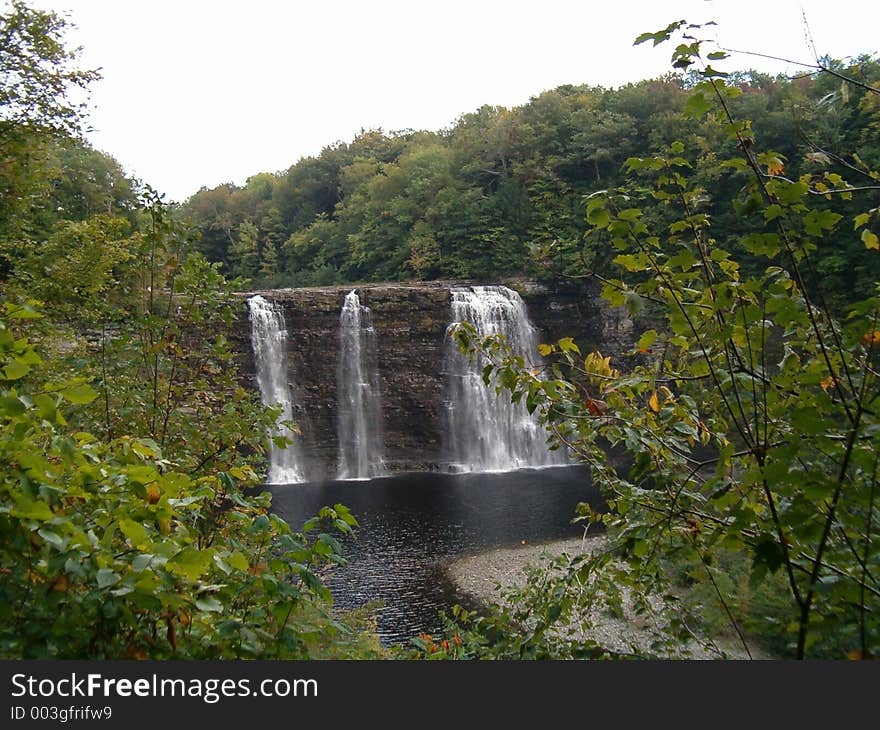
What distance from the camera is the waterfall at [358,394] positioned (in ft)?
90.7

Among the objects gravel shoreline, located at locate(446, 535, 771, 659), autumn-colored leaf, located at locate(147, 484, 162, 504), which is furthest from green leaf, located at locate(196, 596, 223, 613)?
gravel shoreline, located at locate(446, 535, 771, 659)

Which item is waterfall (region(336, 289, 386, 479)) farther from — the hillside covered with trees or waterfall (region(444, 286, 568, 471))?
the hillside covered with trees

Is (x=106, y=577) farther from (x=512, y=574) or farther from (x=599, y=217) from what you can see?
(x=512, y=574)

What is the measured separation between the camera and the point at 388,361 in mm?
28266

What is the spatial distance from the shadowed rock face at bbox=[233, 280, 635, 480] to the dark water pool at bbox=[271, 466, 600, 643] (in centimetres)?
227

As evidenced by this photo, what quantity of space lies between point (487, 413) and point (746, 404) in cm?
2595

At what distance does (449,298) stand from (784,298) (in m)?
25.8

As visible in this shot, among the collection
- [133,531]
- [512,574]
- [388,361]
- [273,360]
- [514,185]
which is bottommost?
[512,574]

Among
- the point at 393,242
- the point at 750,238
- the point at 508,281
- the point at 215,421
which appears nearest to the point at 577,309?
the point at 508,281

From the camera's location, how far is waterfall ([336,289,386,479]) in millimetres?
27641

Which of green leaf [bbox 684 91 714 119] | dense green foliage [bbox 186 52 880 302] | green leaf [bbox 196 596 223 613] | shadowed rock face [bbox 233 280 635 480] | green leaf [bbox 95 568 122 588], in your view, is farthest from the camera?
dense green foliage [bbox 186 52 880 302]

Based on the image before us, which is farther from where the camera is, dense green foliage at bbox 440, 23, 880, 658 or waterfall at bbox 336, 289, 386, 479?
waterfall at bbox 336, 289, 386, 479

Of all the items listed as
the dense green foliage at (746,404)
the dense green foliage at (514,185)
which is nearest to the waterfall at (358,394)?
the dense green foliage at (514,185)

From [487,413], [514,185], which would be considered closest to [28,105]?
[487,413]
